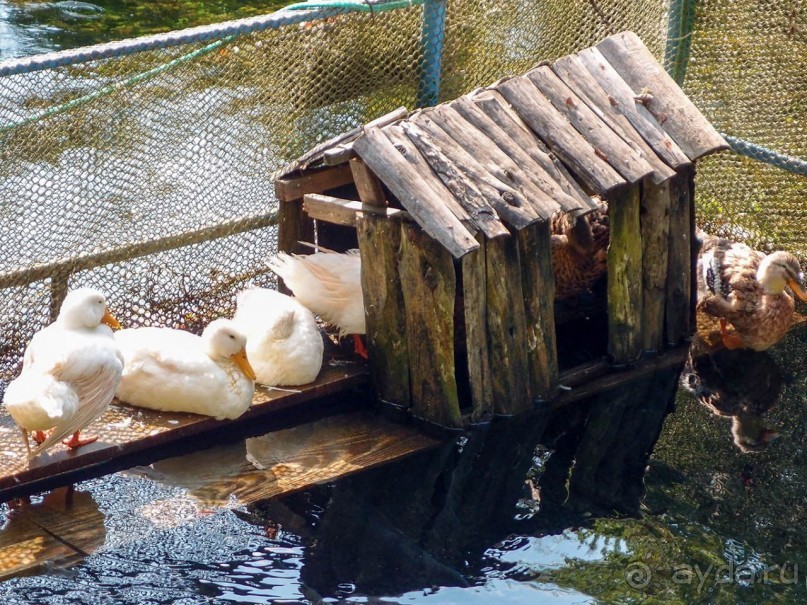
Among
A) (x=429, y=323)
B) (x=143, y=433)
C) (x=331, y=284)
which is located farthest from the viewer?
(x=331, y=284)

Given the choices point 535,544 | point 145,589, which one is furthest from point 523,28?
point 145,589

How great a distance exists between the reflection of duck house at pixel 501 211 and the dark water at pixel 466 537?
0.45 m

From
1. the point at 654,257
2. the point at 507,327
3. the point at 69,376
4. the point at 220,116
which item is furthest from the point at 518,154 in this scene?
the point at 69,376

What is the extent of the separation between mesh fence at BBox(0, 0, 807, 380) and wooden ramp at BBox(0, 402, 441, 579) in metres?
1.19

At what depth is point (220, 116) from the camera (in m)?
6.45

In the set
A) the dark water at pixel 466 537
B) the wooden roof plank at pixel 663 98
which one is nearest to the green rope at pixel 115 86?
the dark water at pixel 466 537

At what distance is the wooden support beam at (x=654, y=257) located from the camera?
6.57 metres

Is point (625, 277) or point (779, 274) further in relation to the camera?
point (779, 274)

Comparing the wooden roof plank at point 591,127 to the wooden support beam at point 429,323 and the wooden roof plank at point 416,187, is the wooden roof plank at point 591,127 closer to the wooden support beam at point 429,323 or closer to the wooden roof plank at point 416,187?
the wooden roof plank at point 416,187

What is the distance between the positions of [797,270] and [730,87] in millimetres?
1547

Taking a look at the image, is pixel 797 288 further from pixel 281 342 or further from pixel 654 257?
pixel 281 342

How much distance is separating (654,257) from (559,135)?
3.44 ft

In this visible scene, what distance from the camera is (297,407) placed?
6.18 meters

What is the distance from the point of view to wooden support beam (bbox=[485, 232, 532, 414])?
19.2ft
